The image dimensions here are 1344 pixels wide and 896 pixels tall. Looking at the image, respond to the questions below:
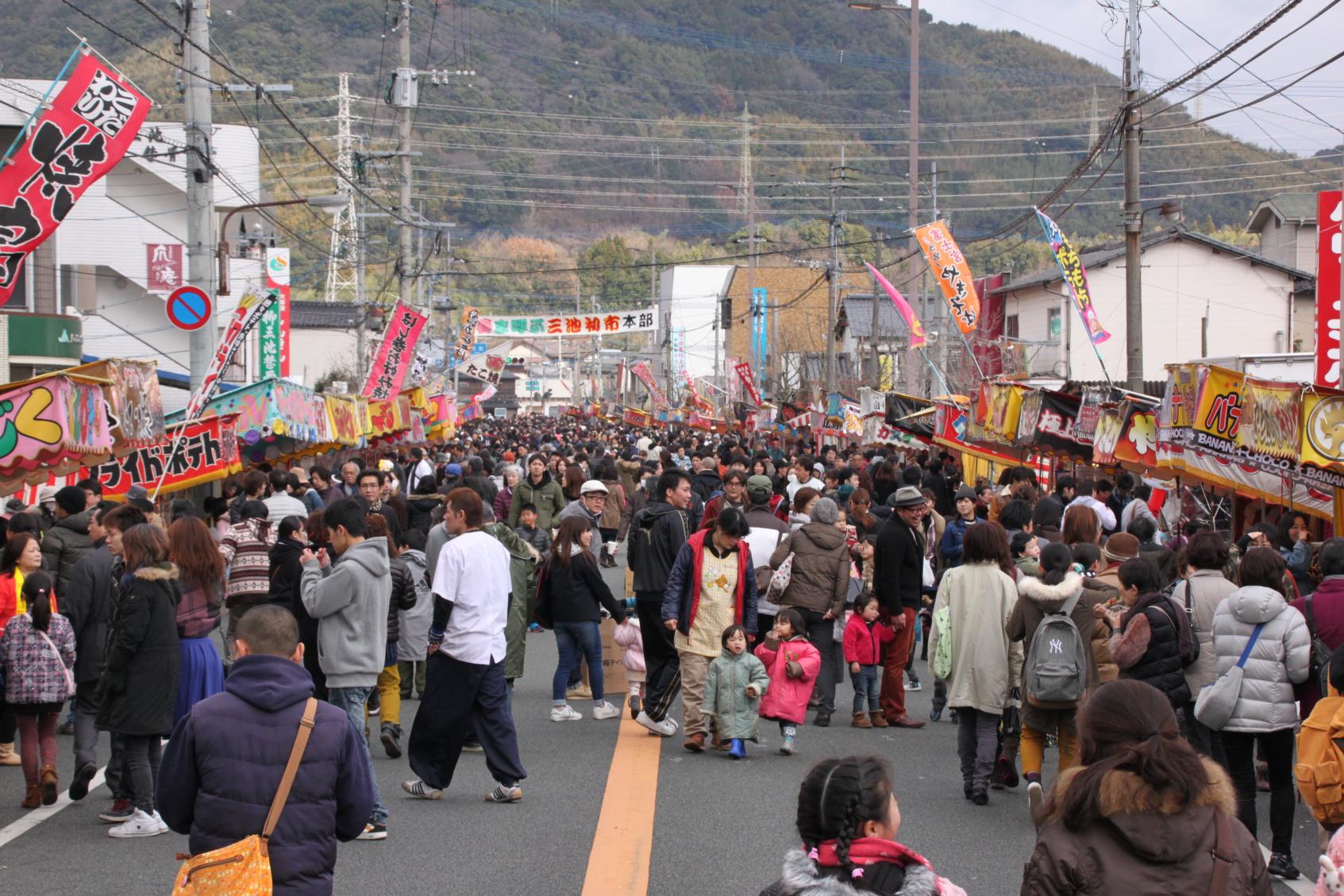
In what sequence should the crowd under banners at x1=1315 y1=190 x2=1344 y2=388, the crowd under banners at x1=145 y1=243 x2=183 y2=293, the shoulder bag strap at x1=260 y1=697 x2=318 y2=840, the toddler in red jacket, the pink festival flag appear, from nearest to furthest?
the shoulder bag strap at x1=260 y1=697 x2=318 y2=840
the toddler in red jacket
the crowd under banners at x1=1315 y1=190 x2=1344 y2=388
the pink festival flag
the crowd under banners at x1=145 y1=243 x2=183 y2=293

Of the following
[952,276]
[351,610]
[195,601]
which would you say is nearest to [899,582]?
[351,610]

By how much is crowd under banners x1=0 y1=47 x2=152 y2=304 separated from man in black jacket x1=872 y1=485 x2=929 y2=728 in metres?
6.59

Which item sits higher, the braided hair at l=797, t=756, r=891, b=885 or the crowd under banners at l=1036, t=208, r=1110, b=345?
the crowd under banners at l=1036, t=208, r=1110, b=345

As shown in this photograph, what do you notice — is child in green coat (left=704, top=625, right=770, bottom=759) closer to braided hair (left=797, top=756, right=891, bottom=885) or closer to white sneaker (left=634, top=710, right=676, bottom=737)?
white sneaker (left=634, top=710, right=676, bottom=737)

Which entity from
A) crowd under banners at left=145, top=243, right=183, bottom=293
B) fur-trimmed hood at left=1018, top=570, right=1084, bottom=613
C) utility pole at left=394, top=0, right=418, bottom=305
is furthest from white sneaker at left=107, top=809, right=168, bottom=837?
crowd under banners at left=145, top=243, right=183, bottom=293

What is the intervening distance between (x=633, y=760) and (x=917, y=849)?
252 cm

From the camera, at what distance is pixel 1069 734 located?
7.56 meters

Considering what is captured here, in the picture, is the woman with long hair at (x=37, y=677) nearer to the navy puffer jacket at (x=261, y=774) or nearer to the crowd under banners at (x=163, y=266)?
the navy puffer jacket at (x=261, y=774)

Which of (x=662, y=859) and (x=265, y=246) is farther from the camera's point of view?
(x=265, y=246)

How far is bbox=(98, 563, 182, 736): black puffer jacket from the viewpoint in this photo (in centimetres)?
719

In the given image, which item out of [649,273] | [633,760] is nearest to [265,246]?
[633,760]

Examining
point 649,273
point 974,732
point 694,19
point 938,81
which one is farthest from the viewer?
point 694,19

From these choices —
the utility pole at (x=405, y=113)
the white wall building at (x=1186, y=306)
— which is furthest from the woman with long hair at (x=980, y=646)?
the white wall building at (x=1186, y=306)

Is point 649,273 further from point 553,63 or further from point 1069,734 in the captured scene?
point 1069,734
